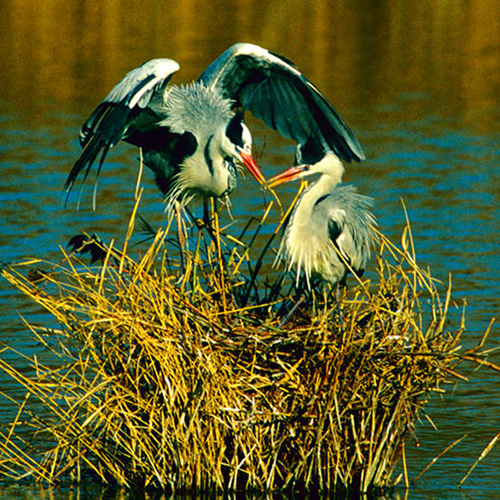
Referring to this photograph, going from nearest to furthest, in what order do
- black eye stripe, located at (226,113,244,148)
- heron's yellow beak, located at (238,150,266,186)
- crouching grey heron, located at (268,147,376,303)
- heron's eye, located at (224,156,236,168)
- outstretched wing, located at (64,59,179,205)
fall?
crouching grey heron, located at (268,147,376,303)
outstretched wing, located at (64,59,179,205)
heron's yellow beak, located at (238,150,266,186)
black eye stripe, located at (226,113,244,148)
heron's eye, located at (224,156,236,168)

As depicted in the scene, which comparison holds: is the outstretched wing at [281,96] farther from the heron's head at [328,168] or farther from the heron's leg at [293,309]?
the heron's leg at [293,309]

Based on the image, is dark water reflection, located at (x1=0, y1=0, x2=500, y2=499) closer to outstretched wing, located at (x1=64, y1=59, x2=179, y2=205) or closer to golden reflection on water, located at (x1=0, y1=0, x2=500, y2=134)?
golden reflection on water, located at (x1=0, y1=0, x2=500, y2=134)

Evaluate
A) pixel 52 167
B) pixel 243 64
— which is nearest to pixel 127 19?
pixel 52 167

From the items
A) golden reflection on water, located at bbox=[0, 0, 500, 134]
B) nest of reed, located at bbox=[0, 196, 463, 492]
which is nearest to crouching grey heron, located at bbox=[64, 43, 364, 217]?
nest of reed, located at bbox=[0, 196, 463, 492]

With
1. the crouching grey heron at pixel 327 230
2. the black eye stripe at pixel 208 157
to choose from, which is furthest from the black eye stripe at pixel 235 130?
the crouching grey heron at pixel 327 230

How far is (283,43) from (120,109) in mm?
14797

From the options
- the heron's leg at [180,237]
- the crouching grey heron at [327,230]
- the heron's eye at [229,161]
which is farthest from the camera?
the heron's eye at [229,161]

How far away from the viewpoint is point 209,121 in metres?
6.48

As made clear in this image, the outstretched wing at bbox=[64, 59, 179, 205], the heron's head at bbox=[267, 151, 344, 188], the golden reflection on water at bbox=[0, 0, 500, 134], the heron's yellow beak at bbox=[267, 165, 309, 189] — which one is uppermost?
the outstretched wing at bbox=[64, 59, 179, 205]

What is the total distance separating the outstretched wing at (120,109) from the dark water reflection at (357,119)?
1.66 m

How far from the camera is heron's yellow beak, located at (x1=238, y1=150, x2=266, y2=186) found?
20.2 ft

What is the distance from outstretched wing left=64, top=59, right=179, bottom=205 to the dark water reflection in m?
1.66

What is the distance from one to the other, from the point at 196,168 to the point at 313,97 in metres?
0.81

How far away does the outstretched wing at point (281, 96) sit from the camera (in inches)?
254
